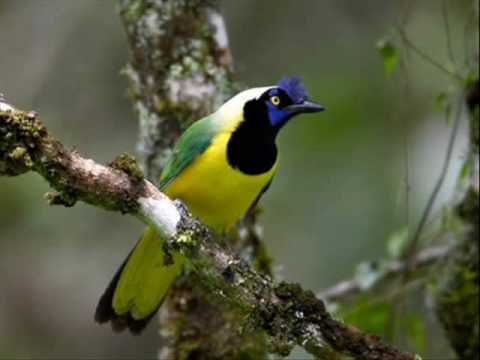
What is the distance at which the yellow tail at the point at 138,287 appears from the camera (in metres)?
4.18

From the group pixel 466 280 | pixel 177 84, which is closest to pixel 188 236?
pixel 177 84

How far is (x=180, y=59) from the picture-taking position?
4.53 metres

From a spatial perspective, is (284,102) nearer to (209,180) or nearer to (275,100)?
(275,100)

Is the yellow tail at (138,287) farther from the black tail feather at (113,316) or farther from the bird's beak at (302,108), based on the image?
the bird's beak at (302,108)

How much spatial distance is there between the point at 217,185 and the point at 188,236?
3.47 ft

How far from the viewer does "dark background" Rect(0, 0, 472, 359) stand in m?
6.87

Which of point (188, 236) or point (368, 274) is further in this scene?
point (368, 274)

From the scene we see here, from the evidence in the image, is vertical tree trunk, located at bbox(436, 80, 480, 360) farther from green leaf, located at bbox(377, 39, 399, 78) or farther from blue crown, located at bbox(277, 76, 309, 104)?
blue crown, located at bbox(277, 76, 309, 104)

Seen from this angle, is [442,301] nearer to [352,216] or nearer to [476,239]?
[476,239]

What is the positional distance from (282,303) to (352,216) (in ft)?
11.5

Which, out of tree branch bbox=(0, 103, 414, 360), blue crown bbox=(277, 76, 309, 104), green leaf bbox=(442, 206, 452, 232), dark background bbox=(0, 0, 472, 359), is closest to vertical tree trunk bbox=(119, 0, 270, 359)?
blue crown bbox=(277, 76, 309, 104)

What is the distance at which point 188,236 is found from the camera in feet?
10.8

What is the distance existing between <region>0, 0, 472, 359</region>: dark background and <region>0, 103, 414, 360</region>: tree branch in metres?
3.21

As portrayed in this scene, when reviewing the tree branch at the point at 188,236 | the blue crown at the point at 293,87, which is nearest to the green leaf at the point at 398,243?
the blue crown at the point at 293,87
